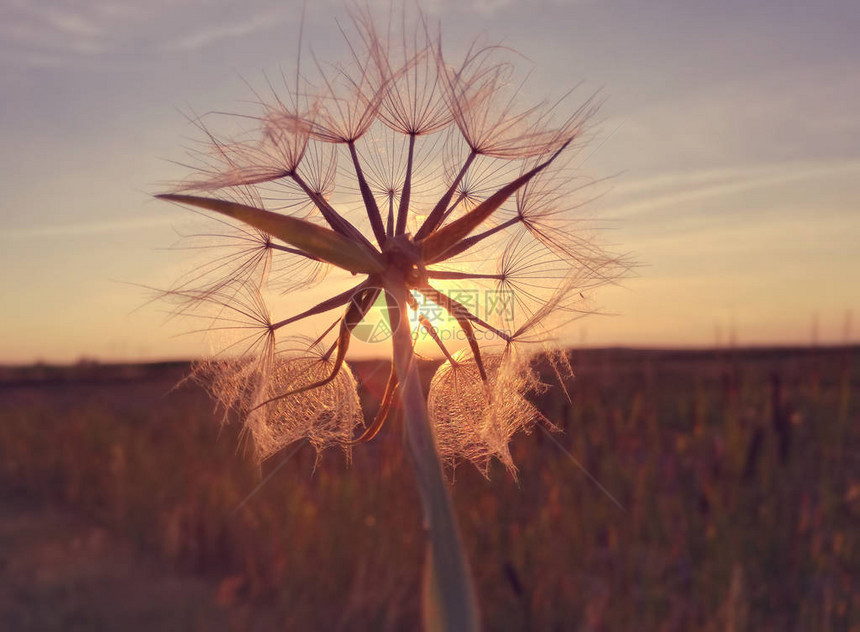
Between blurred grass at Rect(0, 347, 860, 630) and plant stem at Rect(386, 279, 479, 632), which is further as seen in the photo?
blurred grass at Rect(0, 347, 860, 630)

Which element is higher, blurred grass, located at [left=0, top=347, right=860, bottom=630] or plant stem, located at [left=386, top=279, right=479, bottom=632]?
plant stem, located at [left=386, top=279, right=479, bottom=632]

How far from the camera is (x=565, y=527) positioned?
3.93 meters

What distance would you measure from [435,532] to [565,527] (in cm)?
342

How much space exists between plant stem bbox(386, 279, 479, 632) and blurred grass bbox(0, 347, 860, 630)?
82.2 inches

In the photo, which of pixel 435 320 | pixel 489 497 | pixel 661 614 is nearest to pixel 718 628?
pixel 661 614

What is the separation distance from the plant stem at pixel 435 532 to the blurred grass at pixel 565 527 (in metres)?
2.09

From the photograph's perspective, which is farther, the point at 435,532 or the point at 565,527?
the point at 565,527

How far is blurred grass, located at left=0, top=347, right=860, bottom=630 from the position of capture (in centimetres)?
348

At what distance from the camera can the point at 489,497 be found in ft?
13.7

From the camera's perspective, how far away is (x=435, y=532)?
74 cm

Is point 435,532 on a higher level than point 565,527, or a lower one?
higher

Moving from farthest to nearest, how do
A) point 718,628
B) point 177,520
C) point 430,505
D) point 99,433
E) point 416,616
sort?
point 99,433
point 177,520
point 416,616
point 718,628
point 430,505

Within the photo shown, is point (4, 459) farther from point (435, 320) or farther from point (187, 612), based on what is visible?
point (435, 320)

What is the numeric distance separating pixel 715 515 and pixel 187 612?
124 inches
